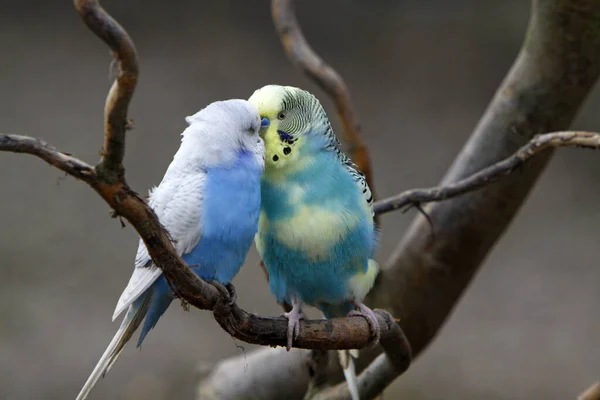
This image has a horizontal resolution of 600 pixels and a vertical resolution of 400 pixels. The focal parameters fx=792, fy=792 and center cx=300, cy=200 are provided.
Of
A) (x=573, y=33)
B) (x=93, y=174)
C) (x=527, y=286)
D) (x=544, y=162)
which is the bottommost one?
(x=527, y=286)

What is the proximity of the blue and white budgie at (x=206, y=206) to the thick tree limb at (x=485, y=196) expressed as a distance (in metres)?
1.16

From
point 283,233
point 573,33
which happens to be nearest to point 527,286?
point 573,33

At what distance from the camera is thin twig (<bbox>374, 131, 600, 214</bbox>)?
6.82 ft

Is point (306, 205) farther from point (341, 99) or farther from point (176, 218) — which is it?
point (341, 99)

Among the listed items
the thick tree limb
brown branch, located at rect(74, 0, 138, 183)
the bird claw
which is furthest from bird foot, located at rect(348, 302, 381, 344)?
brown branch, located at rect(74, 0, 138, 183)

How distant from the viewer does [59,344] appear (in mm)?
4531

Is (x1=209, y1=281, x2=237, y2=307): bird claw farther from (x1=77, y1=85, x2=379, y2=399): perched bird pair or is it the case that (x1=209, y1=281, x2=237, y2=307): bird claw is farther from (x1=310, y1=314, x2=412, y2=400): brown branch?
(x1=310, y1=314, x2=412, y2=400): brown branch

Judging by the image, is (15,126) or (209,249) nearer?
(209,249)

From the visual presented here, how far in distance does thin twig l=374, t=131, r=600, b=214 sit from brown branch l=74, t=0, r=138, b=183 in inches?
51.3

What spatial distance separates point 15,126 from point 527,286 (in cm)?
387

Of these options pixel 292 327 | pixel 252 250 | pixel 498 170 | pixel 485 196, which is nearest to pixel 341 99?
pixel 485 196

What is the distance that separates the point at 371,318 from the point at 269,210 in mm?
398

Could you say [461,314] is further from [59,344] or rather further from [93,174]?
[93,174]

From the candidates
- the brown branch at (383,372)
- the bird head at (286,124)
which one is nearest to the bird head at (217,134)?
the bird head at (286,124)
